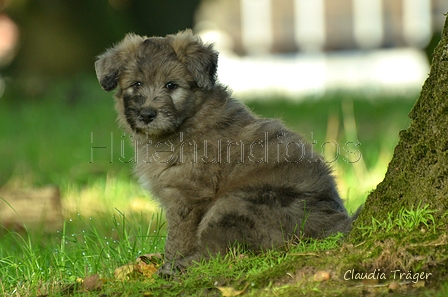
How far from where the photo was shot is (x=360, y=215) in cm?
372

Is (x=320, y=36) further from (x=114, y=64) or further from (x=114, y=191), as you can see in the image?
(x=114, y=64)

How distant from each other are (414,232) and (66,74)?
1198 cm

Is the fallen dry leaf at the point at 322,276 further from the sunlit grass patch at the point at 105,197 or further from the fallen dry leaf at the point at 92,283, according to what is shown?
the sunlit grass patch at the point at 105,197

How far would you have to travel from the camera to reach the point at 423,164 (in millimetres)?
3531

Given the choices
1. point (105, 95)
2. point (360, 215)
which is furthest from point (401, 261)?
point (105, 95)

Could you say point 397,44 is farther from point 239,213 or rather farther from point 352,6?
point 239,213

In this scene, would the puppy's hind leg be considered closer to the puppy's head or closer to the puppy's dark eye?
the puppy's head

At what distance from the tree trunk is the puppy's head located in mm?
1505

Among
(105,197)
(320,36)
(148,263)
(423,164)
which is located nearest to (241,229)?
(148,263)

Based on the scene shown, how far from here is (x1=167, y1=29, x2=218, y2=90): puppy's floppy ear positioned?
15.1ft

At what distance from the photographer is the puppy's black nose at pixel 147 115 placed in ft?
14.7

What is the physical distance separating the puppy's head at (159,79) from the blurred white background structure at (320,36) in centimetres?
1783

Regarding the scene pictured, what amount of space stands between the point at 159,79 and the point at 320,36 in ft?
66.0

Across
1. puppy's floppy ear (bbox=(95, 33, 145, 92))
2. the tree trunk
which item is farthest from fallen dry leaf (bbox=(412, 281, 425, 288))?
puppy's floppy ear (bbox=(95, 33, 145, 92))
